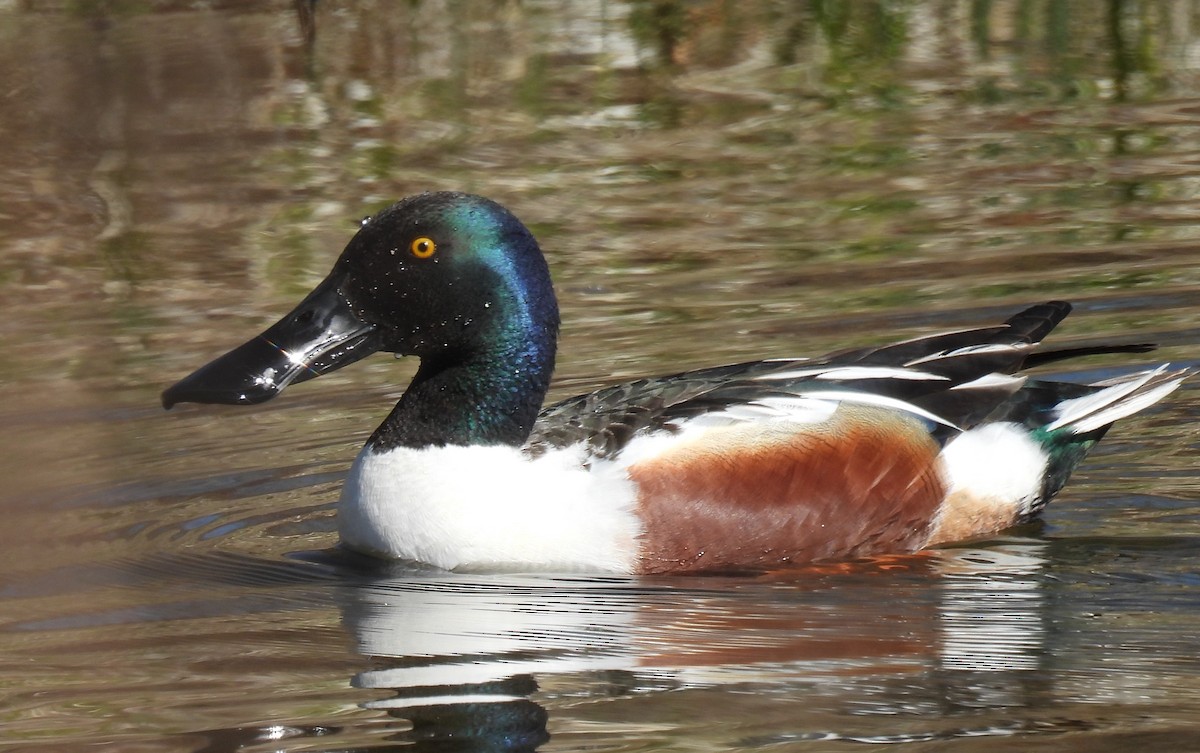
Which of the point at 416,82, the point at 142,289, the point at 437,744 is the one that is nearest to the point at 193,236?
the point at 142,289

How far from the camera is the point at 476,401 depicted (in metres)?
5.15

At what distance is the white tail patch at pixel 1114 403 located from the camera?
5.48 m

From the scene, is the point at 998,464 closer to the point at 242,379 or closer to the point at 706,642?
the point at 706,642

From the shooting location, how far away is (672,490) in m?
4.94

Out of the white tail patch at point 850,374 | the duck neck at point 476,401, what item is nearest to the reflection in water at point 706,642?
the duck neck at point 476,401

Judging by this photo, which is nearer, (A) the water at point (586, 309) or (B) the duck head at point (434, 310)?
(A) the water at point (586, 309)

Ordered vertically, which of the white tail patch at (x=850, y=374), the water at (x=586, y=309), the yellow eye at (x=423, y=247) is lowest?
the water at (x=586, y=309)

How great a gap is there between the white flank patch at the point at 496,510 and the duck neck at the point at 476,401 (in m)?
0.04

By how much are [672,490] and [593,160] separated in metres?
5.12

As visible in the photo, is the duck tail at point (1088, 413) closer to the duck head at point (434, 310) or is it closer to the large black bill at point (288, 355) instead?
the duck head at point (434, 310)

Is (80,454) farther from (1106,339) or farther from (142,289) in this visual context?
(1106,339)

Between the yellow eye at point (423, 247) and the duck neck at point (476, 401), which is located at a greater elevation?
the yellow eye at point (423, 247)

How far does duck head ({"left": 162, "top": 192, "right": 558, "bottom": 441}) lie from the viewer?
16.9ft

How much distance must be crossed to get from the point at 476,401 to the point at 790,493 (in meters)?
0.86
